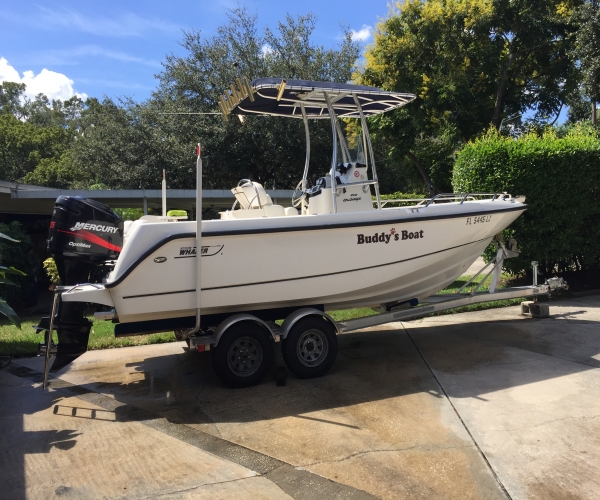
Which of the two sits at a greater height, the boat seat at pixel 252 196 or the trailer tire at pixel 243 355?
the boat seat at pixel 252 196

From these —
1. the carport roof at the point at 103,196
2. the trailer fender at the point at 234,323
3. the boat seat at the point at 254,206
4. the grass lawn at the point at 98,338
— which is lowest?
the grass lawn at the point at 98,338

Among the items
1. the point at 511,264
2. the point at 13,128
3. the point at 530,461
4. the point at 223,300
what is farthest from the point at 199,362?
the point at 13,128

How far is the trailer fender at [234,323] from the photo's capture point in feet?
17.7

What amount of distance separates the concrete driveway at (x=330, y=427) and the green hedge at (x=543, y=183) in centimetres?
249

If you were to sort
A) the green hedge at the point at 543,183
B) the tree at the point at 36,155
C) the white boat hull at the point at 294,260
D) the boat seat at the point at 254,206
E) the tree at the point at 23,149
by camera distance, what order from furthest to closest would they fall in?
the tree at the point at 23,149 → the tree at the point at 36,155 → the green hedge at the point at 543,183 → the boat seat at the point at 254,206 → the white boat hull at the point at 294,260

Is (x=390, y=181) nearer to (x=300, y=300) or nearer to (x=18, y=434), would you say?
(x=300, y=300)

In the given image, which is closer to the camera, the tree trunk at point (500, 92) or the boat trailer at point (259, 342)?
the boat trailer at point (259, 342)

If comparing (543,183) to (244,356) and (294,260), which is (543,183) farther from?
(244,356)

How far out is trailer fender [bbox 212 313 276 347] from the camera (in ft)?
17.7

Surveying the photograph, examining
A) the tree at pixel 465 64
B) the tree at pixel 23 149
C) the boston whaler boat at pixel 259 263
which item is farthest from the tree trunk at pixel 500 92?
the tree at pixel 23 149

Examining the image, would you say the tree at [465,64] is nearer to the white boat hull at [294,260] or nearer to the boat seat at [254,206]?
the white boat hull at [294,260]

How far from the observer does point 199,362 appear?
668 cm

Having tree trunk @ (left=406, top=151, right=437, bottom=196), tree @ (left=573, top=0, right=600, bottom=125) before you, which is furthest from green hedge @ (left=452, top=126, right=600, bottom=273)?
tree trunk @ (left=406, top=151, right=437, bottom=196)

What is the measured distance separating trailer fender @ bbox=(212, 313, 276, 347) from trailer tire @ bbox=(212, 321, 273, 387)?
40mm
